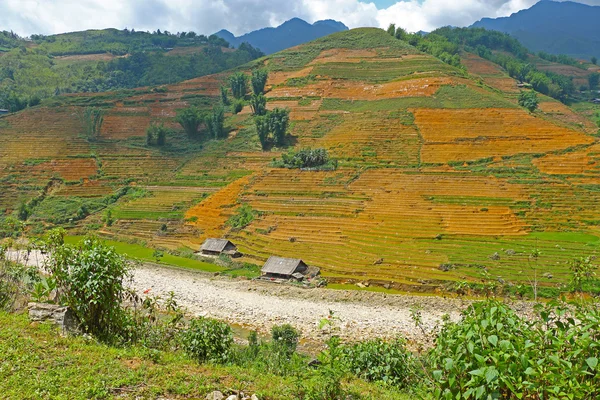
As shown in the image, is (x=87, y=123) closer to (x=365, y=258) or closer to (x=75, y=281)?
(x=365, y=258)

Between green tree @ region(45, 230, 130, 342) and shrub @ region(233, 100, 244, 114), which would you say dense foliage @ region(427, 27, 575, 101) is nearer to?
shrub @ region(233, 100, 244, 114)

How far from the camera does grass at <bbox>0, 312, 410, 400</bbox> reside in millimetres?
8086

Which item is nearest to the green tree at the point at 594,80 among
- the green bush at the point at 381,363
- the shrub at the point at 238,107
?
the shrub at the point at 238,107

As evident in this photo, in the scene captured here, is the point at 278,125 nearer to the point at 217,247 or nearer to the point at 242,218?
the point at 242,218

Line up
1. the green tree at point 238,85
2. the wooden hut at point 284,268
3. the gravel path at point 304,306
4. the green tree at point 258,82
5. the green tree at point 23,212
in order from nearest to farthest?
the gravel path at point 304,306
the wooden hut at point 284,268
the green tree at point 23,212
the green tree at point 258,82
the green tree at point 238,85

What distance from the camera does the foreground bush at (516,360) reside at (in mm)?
5285

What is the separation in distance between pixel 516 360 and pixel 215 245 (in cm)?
3882

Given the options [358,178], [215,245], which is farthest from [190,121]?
[215,245]

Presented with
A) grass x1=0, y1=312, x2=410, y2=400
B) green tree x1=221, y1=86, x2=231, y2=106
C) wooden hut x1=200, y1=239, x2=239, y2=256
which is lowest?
wooden hut x1=200, y1=239, x2=239, y2=256

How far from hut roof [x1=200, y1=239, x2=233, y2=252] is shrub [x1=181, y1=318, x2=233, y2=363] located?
28736 millimetres

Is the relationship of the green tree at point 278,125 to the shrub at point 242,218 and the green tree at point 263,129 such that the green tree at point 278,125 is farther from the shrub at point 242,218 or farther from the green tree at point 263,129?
the shrub at point 242,218

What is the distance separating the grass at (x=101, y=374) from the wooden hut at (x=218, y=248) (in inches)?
1226

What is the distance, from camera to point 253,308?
30672 mm

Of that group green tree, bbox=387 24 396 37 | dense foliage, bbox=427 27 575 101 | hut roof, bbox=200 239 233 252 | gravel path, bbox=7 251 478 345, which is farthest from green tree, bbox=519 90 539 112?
hut roof, bbox=200 239 233 252
